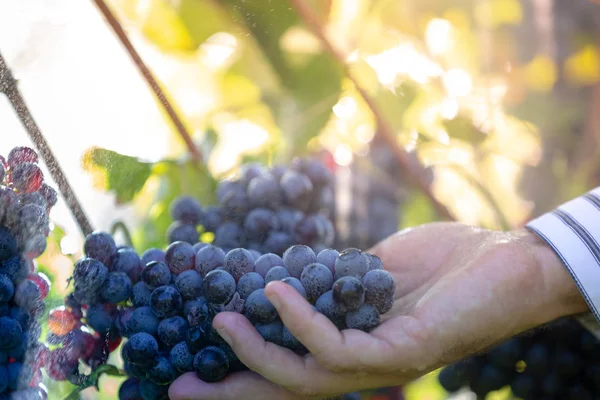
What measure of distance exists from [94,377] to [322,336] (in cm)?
25

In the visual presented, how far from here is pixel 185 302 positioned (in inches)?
23.9

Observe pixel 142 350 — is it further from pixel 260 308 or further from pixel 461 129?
pixel 461 129

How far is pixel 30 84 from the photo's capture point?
0.57 metres

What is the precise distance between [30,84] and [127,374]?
0.30 metres

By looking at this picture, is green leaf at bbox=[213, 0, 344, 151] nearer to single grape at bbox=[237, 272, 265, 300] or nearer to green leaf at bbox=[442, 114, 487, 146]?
green leaf at bbox=[442, 114, 487, 146]

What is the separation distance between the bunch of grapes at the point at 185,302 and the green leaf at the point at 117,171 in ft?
0.26

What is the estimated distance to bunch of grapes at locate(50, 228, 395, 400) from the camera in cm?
56

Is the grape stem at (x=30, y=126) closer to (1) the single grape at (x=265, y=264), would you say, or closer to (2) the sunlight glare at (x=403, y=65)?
(1) the single grape at (x=265, y=264)

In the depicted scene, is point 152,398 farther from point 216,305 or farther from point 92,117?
point 92,117

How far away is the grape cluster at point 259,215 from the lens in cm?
81

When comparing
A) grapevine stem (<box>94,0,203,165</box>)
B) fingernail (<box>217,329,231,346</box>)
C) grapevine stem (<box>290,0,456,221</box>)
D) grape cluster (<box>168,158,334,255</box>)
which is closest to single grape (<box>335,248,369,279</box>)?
fingernail (<box>217,329,231,346</box>)

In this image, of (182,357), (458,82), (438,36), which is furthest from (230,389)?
(438,36)

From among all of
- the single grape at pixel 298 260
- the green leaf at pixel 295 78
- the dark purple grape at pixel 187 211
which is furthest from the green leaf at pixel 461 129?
the single grape at pixel 298 260

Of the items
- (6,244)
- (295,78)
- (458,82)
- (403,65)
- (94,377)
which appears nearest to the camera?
(6,244)
